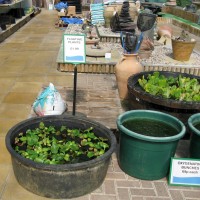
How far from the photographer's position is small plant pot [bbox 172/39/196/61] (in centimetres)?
693

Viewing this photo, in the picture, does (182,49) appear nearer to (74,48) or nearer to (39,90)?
(39,90)

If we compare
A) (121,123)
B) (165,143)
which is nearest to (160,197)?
(165,143)

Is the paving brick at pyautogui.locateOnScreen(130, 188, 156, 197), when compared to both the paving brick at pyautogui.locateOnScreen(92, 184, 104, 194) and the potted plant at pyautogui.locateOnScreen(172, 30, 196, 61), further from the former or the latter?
the potted plant at pyautogui.locateOnScreen(172, 30, 196, 61)

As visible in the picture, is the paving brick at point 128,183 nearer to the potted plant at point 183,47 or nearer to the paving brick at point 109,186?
the paving brick at point 109,186

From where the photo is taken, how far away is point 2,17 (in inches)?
457

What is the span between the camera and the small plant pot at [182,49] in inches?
273

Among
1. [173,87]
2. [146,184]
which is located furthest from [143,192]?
[173,87]

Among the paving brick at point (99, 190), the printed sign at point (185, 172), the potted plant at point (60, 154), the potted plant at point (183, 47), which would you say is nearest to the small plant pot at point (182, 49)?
the potted plant at point (183, 47)

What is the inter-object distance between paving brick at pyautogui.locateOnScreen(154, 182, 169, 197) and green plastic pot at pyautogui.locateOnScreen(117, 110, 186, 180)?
72 millimetres

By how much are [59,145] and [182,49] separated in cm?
464

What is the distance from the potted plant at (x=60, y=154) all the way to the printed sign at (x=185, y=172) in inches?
27.1

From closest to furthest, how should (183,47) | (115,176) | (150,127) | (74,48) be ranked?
(115,176)
(150,127)
(74,48)
(183,47)

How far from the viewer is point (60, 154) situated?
3217 mm

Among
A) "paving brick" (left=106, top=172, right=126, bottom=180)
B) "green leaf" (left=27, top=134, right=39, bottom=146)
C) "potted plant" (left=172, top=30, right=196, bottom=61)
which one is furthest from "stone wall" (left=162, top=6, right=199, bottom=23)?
"green leaf" (left=27, top=134, right=39, bottom=146)
